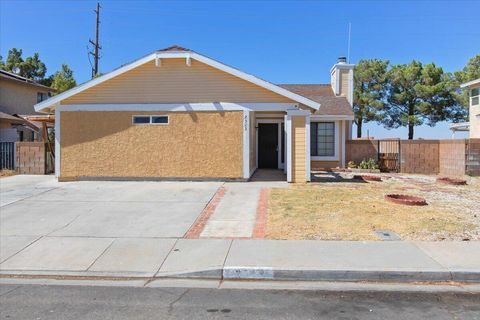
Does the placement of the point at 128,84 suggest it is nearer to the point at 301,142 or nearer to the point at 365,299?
the point at 301,142

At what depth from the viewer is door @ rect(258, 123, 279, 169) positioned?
20.9m

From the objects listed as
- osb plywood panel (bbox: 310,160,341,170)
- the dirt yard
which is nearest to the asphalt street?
the dirt yard

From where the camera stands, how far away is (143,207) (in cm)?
1077

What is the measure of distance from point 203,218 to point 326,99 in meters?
14.9

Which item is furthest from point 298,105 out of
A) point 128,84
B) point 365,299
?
point 365,299

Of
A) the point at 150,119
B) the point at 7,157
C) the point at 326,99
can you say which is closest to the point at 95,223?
the point at 150,119

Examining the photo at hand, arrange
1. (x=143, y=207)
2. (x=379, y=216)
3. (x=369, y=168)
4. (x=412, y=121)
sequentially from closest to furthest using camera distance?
(x=379, y=216) → (x=143, y=207) → (x=369, y=168) → (x=412, y=121)

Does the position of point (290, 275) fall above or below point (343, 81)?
below

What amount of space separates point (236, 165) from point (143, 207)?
17.1 ft

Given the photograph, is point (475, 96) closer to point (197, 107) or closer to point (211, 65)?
point (211, 65)

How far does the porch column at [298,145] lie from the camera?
1506 centimetres

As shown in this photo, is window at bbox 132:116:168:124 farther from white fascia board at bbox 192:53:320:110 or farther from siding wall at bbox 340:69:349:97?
siding wall at bbox 340:69:349:97

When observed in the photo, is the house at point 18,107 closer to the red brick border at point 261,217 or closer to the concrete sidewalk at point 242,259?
the red brick border at point 261,217

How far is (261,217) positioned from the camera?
9594 mm
